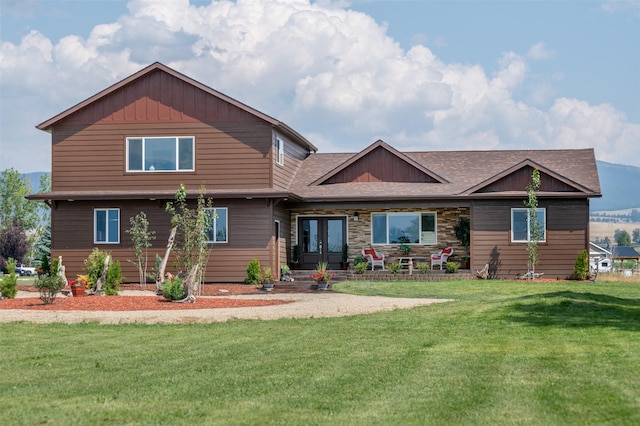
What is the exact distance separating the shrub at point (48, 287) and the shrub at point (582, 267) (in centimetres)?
1720

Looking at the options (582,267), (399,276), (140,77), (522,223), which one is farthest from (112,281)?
(582,267)

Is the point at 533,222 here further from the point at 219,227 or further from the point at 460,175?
the point at 219,227

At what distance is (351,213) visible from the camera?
32062 mm

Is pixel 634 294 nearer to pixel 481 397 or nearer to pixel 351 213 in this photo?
pixel 351 213

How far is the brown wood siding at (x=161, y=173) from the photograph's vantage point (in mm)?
28578

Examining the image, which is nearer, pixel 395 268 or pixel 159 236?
pixel 159 236

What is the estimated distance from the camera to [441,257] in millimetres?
30375

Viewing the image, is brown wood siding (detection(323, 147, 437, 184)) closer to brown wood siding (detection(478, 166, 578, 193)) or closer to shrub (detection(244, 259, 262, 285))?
brown wood siding (detection(478, 166, 578, 193))

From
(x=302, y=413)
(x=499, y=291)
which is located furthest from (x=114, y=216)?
(x=302, y=413)

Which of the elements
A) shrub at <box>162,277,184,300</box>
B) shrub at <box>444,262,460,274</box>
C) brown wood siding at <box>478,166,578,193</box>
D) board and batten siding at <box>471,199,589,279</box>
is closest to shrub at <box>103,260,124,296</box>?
shrub at <box>162,277,184,300</box>

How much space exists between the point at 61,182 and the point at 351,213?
10.3 m

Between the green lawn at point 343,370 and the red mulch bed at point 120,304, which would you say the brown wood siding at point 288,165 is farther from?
the green lawn at point 343,370

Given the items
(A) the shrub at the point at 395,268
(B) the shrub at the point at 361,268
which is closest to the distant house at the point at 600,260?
(A) the shrub at the point at 395,268

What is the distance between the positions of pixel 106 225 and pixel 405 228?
35.0ft
